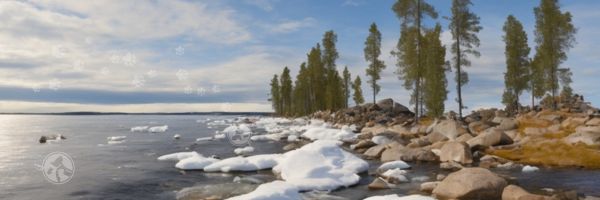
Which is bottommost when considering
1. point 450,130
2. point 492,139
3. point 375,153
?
point 375,153

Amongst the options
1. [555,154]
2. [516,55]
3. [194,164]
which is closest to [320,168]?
[194,164]

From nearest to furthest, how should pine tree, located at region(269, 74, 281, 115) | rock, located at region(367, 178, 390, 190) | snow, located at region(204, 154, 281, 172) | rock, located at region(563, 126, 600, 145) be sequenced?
rock, located at region(367, 178, 390, 190) < snow, located at region(204, 154, 281, 172) < rock, located at region(563, 126, 600, 145) < pine tree, located at region(269, 74, 281, 115)

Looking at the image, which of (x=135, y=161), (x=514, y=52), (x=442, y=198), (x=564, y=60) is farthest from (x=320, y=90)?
(x=442, y=198)

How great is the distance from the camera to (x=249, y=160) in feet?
65.1

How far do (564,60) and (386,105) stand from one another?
19054mm

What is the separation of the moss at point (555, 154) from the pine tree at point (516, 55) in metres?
32.9

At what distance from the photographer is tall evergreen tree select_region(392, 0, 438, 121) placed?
38750 mm

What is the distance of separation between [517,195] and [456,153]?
27.9 feet

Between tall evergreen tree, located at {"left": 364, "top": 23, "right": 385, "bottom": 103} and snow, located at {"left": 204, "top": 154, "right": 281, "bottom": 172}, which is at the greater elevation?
tall evergreen tree, located at {"left": 364, "top": 23, "right": 385, "bottom": 103}

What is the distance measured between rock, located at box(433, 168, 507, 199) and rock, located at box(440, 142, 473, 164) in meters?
6.65

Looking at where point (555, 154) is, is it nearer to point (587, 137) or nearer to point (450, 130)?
point (587, 137)

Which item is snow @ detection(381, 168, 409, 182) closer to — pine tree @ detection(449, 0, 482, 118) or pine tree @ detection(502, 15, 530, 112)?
pine tree @ detection(449, 0, 482, 118)

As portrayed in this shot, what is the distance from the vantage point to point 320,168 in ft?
53.6

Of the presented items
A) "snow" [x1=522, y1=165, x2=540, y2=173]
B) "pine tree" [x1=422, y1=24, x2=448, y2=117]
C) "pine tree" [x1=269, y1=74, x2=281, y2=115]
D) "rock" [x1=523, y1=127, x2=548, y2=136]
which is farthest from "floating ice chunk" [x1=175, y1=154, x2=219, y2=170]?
"pine tree" [x1=269, y1=74, x2=281, y2=115]
